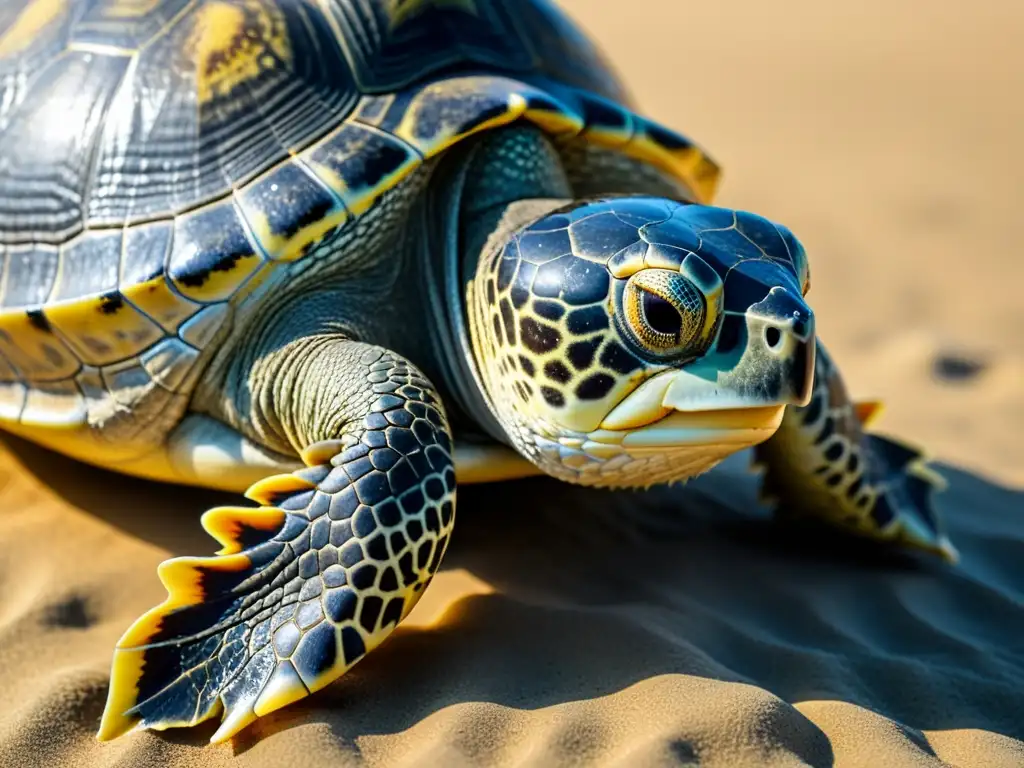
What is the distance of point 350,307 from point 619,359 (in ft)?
3.17

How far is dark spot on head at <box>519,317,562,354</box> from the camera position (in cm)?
235

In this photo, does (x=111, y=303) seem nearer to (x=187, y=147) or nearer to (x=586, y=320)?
(x=187, y=147)

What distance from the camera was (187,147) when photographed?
9.41ft

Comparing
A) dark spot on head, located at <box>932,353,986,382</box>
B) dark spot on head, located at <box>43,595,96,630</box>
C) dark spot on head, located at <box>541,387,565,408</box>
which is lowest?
dark spot on head, located at <box>932,353,986,382</box>

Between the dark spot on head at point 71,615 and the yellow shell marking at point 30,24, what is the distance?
6.04 ft

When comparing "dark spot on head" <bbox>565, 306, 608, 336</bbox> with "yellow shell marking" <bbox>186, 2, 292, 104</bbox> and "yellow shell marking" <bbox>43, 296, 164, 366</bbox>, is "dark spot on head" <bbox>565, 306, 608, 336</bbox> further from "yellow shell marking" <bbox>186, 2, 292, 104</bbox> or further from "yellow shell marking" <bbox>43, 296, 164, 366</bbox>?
"yellow shell marking" <bbox>186, 2, 292, 104</bbox>

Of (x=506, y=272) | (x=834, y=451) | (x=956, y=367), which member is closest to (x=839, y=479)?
(x=834, y=451)

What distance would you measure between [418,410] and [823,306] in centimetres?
406

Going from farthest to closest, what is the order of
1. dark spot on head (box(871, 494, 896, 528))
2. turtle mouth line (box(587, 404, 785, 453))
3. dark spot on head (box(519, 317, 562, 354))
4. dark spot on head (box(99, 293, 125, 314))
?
dark spot on head (box(871, 494, 896, 528))
dark spot on head (box(99, 293, 125, 314))
dark spot on head (box(519, 317, 562, 354))
turtle mouth line (box(587, 404, 785, 453))

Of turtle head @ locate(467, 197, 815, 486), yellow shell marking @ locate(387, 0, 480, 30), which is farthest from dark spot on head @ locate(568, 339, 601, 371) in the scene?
yellow shell marking @ locate(387, 0, 480, 30)

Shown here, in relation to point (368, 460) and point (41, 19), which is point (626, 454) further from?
point (41, 19)

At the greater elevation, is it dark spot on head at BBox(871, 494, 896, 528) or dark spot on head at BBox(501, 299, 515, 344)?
dark spot on head at BBox(501, 299, 515, 344)

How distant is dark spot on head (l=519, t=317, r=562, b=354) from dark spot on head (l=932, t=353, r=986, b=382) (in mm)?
3443

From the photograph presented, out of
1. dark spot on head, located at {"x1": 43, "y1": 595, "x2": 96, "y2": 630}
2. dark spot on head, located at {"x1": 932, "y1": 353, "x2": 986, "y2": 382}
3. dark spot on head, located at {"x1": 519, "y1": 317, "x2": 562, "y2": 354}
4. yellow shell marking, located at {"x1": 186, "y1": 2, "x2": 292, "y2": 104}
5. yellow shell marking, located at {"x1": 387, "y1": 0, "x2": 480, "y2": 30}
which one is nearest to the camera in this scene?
dark spot on head, located at {"x1": 519, "y1": 317, "x2": 562, "y2": 354}
